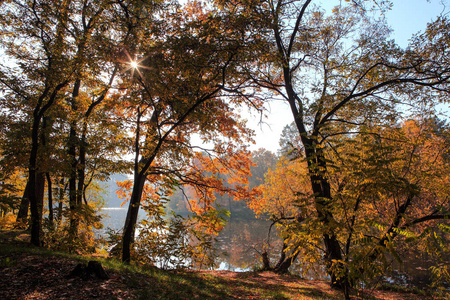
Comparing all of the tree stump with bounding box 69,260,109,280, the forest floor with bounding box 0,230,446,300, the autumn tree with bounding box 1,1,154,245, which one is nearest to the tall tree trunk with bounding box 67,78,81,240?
the autumn tree with bounding box 1,1,154,245

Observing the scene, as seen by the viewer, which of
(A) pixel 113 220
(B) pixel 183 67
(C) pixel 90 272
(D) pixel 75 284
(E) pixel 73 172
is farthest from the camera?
(A) pixel 113 220

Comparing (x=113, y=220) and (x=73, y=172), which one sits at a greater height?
(x=73, y=172)

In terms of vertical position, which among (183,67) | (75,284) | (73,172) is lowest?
(75,284)

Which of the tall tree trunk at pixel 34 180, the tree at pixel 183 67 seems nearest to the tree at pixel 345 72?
the tree at pixel 183 67

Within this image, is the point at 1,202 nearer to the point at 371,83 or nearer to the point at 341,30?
the point at 371,83

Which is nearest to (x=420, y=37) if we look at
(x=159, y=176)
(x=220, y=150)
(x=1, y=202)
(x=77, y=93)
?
(x=220, y=150)

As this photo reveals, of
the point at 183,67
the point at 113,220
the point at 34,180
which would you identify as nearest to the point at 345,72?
the point at 183,67

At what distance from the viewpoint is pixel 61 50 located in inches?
276

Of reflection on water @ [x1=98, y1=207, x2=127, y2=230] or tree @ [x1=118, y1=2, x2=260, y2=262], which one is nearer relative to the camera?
tree @ [x1=118, y1=2, x2=260, y2=262]

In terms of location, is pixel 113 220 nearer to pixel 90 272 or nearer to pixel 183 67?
pixel 90 272

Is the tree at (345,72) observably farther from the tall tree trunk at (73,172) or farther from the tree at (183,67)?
the tall tree trunk at (73,172)

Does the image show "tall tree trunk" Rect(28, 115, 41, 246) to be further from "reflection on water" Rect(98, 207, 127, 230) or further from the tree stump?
the tree stump

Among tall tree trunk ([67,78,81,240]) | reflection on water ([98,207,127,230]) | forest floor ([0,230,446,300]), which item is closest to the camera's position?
forest floor ([0,230,446,300])

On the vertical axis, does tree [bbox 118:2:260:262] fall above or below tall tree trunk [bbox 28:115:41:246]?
above
